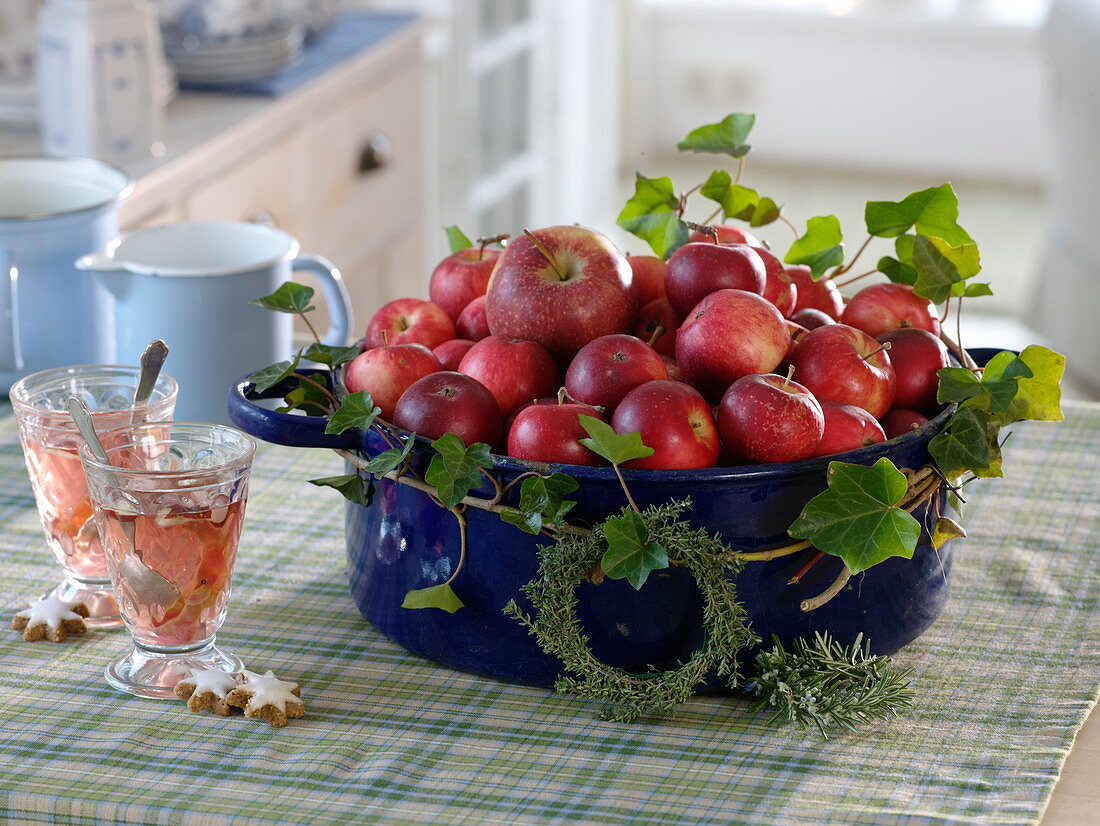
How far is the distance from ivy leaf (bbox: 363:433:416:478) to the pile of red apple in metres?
0.02

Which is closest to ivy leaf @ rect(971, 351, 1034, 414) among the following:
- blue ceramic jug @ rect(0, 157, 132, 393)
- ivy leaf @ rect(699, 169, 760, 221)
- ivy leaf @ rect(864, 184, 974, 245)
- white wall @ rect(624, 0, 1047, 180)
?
ivy leaf @ rect(864, 184, 974, 245)

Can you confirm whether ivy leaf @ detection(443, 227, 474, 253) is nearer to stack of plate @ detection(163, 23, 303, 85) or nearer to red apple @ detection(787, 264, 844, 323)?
red apple @ detection(787, 264, 844, 323)

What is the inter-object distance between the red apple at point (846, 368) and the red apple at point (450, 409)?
0.16m

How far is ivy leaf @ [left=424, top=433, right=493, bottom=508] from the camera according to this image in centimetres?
62

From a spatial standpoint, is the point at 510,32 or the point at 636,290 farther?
the point at 510,32

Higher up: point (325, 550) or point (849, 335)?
point (849, 335)

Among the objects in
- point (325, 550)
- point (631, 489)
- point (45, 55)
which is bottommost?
point (325, 550)

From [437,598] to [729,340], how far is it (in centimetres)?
19

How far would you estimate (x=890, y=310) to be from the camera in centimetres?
77

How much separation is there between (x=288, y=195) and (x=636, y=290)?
122 cm

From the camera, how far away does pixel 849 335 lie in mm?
701

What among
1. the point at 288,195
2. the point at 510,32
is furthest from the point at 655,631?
the point at 510,32

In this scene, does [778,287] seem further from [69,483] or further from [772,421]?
[69,483]

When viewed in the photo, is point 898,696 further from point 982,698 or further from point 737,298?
point 737,298
